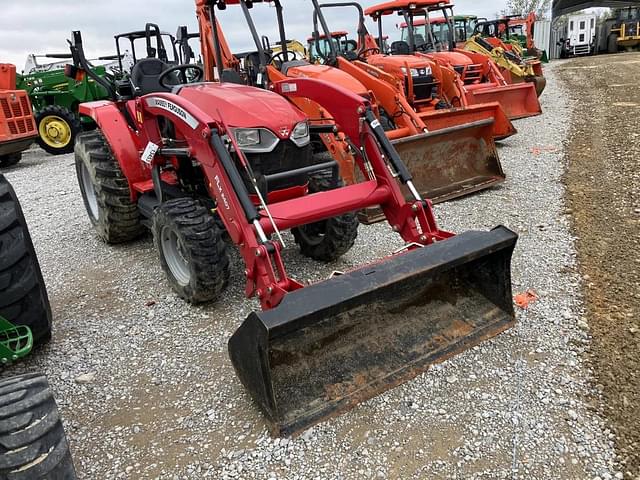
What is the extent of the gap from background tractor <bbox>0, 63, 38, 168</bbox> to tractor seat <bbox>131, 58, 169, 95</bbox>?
6.04m

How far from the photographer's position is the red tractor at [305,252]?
2604mm

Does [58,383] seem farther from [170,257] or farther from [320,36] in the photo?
[320,36]

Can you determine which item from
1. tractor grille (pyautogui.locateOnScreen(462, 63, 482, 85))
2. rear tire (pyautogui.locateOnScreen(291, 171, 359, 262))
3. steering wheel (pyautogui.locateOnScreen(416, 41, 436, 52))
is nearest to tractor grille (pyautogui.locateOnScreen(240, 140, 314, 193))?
rear tire (pyautogui.locateOnScreen(291, 171, 359, 262))

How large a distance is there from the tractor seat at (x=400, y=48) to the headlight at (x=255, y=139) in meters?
7.33

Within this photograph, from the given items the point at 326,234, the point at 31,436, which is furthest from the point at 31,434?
the point at 326,234

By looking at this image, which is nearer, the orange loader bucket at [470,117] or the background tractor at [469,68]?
the orange loader bucket at [470,117]

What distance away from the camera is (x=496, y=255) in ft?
10.4

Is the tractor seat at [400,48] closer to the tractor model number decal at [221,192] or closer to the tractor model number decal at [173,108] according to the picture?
the tractor model number decal at [173,108]

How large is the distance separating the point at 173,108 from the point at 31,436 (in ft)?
7.62

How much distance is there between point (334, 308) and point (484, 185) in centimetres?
418

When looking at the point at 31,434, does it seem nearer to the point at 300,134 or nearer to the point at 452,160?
the point at 300,134

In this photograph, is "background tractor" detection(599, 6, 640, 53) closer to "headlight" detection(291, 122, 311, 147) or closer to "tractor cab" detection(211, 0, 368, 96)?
"tractor cab" detection(211, 0, 368, 96)

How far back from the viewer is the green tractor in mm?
11750

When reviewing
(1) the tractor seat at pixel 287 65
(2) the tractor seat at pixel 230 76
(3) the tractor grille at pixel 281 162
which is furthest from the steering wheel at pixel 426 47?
(3) the tractor grille at pixel 281 162
